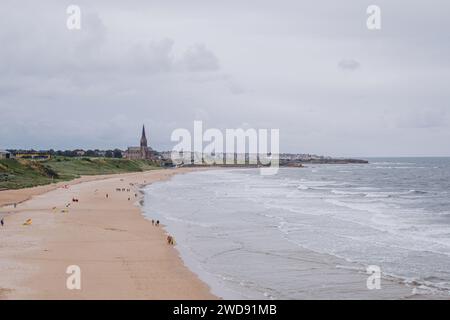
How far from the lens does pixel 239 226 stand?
33.2 m

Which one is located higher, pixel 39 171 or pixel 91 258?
pixel 39 171

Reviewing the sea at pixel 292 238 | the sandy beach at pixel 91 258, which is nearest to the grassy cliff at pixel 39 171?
the sea at pixel 292 238

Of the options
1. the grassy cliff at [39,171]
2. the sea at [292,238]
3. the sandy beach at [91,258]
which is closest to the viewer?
the sandy beach at [91,258]

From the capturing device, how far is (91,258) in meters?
21.9

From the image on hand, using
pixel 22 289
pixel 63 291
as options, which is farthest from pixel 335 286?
pixel 22 289

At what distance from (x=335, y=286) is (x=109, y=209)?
27008 millimetres

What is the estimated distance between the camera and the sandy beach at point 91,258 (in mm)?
16766

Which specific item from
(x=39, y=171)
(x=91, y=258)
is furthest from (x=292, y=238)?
(x=39, y=171)

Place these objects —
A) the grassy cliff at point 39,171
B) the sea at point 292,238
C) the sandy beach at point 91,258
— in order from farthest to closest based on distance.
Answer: the grassy cliff at point 39,171
the sea at point 292,238
the sandy beach at point 91,258

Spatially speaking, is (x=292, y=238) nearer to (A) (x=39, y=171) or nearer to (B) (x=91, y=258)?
(B) (x=91, y=258)

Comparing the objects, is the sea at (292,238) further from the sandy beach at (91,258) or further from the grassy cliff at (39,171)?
the grassy cliff at (39,171)
